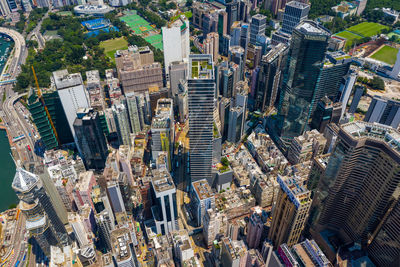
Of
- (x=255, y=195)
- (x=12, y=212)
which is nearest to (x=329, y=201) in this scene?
(x=255, y=195)

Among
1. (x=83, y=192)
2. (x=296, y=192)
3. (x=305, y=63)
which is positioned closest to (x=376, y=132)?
(x=296, y=192)

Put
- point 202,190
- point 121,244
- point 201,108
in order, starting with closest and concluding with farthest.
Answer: point 121,244, point 201,108, point 202,190

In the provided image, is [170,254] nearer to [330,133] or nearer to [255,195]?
[255,195]

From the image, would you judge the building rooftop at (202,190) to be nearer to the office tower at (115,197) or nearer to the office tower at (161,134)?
the office tower at (161,134)

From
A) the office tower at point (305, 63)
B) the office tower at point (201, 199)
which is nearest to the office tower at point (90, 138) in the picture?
the office tower at point (201, 199)

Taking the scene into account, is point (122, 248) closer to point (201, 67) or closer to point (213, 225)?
point (213, 225)
